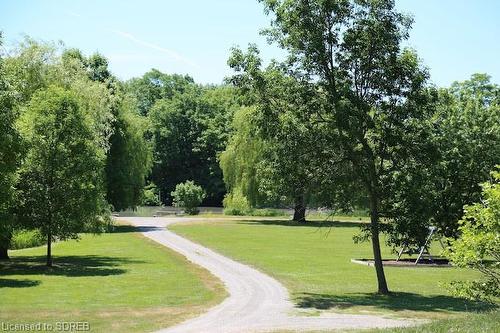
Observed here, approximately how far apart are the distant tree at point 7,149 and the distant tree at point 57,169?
2166mm

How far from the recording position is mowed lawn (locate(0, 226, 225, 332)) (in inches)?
570

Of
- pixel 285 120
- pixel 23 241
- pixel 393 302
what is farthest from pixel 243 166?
pixel 393 302

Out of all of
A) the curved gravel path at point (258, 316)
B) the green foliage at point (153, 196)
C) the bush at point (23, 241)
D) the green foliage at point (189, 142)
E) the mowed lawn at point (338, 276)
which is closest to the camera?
the curved gravel path at point (258, 316)

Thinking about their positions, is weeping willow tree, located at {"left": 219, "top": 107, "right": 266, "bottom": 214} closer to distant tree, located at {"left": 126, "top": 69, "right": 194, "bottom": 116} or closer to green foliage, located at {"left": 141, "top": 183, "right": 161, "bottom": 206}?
green foliage, located at {"left": 141, "top": 183, "right": 161, "bottom": 206}

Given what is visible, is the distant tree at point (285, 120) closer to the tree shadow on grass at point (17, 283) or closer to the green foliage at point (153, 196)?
the tree shadow on grass at point (17, 283)

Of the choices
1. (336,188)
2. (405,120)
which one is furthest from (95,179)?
(405,120)

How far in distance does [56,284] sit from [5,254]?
10.4 metres

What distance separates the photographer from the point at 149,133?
99438 mm

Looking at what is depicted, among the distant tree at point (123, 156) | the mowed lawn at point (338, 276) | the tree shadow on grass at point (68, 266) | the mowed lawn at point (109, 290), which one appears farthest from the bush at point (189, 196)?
the tree shadow on grass at point (68, 266)

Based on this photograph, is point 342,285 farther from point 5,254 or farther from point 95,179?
point 5,254

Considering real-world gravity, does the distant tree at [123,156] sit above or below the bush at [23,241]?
above

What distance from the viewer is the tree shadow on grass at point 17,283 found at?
64.4 ft

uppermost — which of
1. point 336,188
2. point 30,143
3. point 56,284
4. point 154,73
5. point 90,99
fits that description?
point 154,73

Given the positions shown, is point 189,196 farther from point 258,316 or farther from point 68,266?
point 258,316
